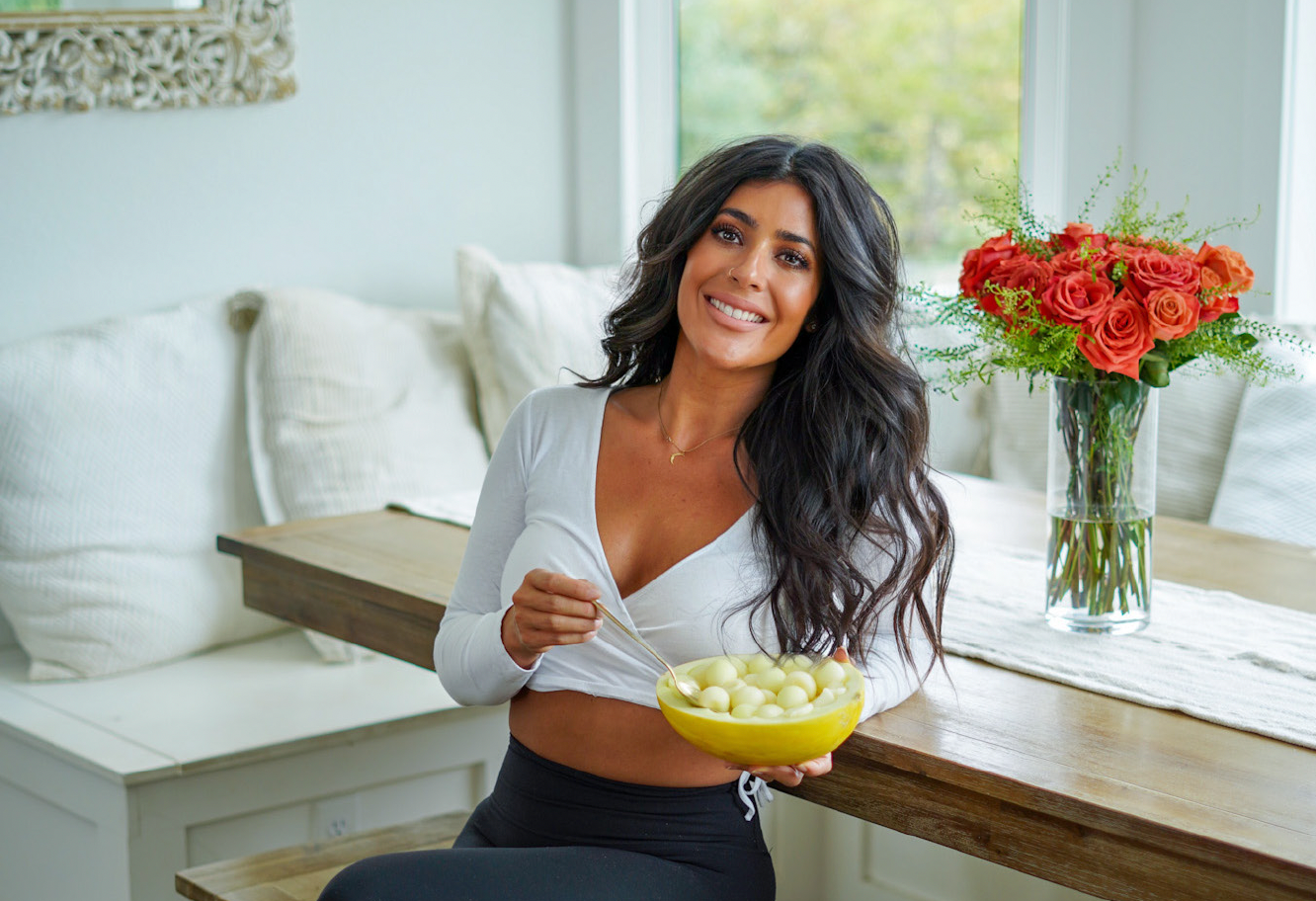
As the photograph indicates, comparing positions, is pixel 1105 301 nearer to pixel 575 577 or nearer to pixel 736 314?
pixel 736 314

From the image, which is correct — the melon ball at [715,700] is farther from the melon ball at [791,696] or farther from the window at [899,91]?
the window at [899,91]

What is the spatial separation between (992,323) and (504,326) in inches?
59.6

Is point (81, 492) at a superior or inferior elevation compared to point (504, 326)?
inferior

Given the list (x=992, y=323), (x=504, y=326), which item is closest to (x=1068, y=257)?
(x=992, y=323)

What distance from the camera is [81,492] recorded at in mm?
2463

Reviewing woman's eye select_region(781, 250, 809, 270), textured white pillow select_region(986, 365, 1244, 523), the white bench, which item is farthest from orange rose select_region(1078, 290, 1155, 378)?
the white bench

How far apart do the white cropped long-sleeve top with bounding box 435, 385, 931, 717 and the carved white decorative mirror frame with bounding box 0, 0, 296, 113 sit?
1.64 metres

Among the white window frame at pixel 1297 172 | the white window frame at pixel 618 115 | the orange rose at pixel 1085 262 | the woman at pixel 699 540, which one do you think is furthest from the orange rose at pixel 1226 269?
the white window frame at pixel 618 115

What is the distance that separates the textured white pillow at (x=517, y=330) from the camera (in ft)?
9.30

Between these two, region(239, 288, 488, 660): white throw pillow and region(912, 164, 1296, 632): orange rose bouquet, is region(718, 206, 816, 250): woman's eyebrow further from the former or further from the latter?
region(239, 288, 488, 660): white throw pillow

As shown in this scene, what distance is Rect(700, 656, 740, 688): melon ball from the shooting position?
3.93ft

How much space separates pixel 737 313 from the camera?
147 cm

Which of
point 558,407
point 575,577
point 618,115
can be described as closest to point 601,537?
point 575,577

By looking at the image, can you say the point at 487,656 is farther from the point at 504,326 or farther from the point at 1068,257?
the point at 504,326
